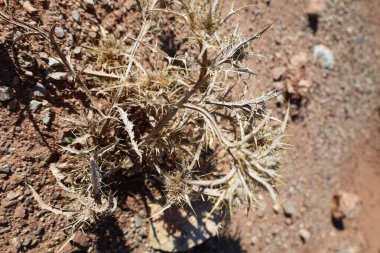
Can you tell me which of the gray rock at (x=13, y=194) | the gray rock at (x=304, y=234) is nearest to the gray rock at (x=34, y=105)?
the gray rock at (x=13, y=194)

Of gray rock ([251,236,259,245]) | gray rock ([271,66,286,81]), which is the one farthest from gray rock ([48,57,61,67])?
gray rock ([251,236,259,245])

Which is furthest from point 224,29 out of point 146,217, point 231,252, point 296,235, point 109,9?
point 296,235

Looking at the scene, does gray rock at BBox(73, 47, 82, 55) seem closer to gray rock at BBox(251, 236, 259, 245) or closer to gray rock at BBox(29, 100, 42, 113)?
gray rock at BBox(29, 100, 42, 113)

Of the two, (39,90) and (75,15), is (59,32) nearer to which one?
(75,15)

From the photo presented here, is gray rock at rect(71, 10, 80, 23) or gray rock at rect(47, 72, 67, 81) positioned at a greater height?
gray rock at rect(71, 10, 80, 23)

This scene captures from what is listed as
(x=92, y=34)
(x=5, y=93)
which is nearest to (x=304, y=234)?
(x=92, y=34)

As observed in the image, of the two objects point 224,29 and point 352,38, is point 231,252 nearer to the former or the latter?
point 224,29
